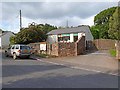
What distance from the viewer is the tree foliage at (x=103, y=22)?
58.5 m

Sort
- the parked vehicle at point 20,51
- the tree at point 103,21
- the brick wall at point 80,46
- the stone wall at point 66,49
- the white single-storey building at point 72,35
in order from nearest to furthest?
the parked vehicle at point 20,51
the stone wall at point 66,49
the brick wall at point 80,46
the white single-storey building at point 72,35
the tree at point 103,21

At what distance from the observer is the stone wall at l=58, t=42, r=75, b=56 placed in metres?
29.2

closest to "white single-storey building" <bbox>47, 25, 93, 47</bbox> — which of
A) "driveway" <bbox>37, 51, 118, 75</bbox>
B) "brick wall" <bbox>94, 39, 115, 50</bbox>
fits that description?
"brick wall" <bbox>94, 39, 115, 50</bbox>

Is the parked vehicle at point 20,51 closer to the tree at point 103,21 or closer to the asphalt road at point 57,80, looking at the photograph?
the asphalt road at point 57,80

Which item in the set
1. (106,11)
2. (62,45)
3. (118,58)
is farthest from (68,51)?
(106,11)

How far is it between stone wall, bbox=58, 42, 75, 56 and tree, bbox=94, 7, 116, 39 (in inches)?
1147

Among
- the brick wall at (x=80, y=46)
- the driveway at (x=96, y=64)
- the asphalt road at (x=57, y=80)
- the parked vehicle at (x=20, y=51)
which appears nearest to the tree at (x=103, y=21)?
the brick wall at (x=80, y=46)

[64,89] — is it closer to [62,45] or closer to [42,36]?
[62,45]

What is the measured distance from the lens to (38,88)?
9414mm

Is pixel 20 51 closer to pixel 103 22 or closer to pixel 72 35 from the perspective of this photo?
pixel 72 35

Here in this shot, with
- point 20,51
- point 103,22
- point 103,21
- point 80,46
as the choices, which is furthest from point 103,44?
point 103,21

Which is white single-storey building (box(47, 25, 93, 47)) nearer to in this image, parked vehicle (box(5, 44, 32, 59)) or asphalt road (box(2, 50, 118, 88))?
parked vehicle (box(5, 44, 32, 59))

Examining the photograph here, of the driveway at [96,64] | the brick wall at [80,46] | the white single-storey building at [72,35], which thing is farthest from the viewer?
the white single-storey building at [72,35]

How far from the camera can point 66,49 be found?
29281 millimetres
